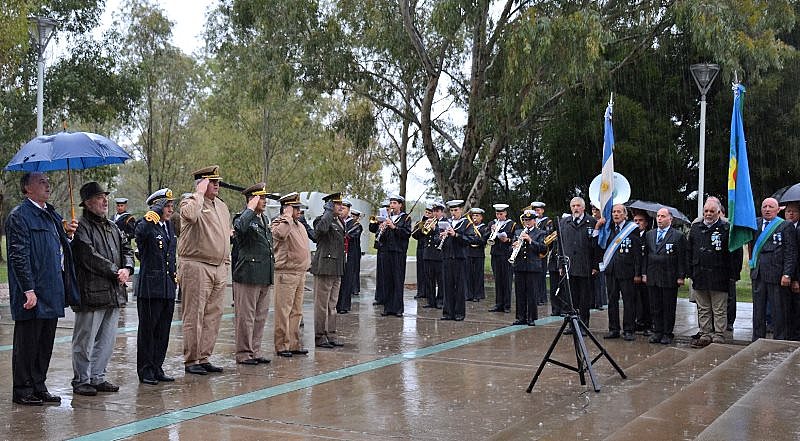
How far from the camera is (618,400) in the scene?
748 centimetres

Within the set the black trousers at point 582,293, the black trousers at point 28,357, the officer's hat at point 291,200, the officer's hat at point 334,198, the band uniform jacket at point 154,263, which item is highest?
the officer's hat at point 334,198

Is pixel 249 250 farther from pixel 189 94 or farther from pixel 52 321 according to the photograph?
pixel 189 94

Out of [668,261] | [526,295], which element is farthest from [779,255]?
[526,295]

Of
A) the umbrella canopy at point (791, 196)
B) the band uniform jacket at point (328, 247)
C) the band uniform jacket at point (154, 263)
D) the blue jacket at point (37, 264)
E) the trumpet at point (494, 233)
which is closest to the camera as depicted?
the blue jacket at point (37, 264)

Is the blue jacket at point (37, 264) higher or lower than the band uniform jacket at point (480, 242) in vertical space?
lower

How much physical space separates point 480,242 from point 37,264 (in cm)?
899

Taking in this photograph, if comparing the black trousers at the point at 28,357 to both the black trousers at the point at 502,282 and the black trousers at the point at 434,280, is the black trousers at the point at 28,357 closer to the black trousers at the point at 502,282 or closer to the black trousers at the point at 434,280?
the black trousers at the point at 434,280

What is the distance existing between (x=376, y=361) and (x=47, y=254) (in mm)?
3918

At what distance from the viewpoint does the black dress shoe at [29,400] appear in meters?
7.14

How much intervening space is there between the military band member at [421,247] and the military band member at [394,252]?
14.1 inches

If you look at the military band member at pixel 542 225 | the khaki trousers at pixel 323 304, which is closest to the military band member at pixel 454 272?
the military band member at pixel 542 225

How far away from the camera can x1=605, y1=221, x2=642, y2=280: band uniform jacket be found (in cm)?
1206

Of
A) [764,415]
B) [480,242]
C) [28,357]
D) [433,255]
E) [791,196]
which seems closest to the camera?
[764,415]

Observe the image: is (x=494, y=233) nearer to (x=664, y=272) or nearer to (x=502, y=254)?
(x=502, y=254)
